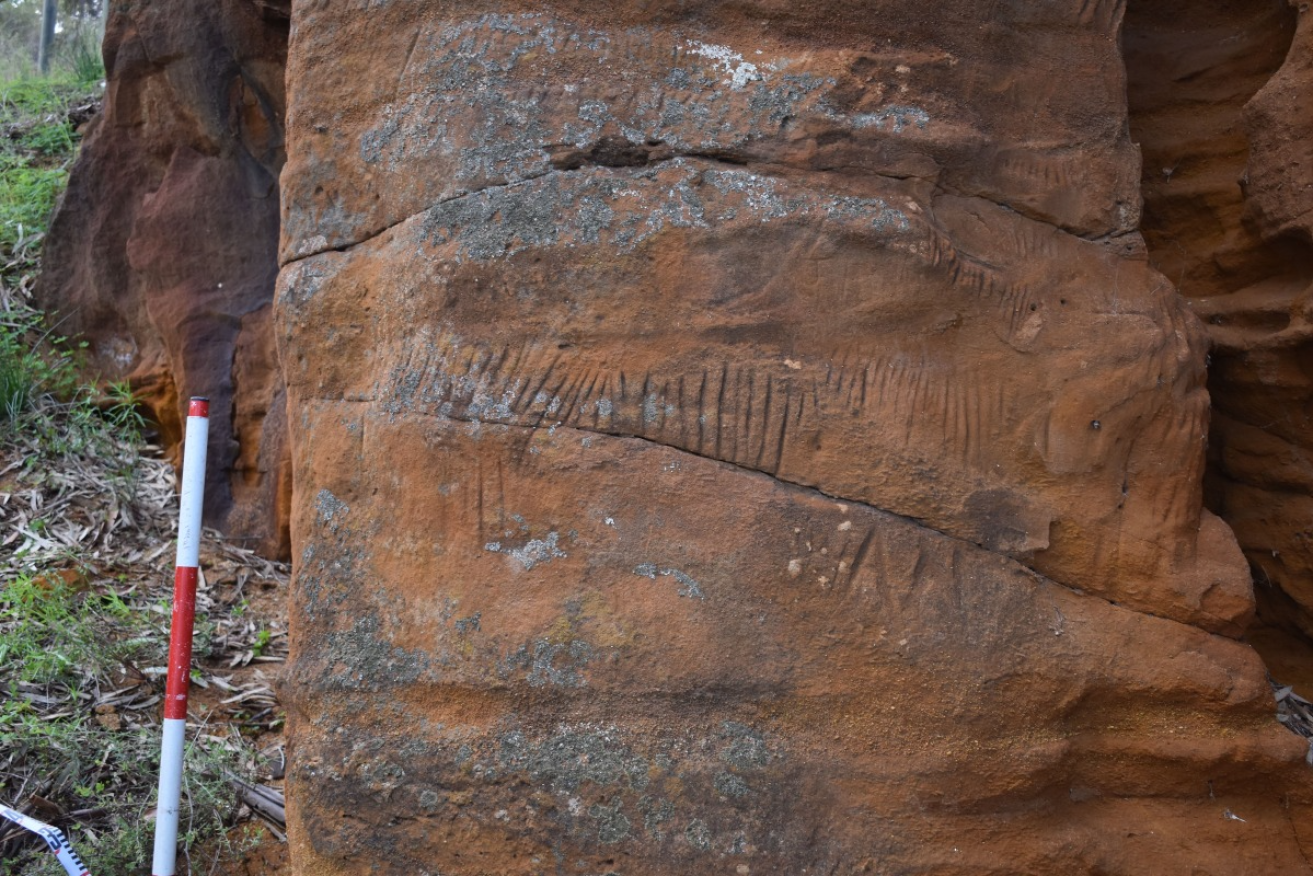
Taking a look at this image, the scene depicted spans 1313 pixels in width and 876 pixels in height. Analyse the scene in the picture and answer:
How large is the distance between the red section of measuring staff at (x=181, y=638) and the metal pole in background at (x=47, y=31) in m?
8.48

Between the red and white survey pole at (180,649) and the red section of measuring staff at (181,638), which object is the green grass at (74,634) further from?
the red section of measuring staff at (181,638)

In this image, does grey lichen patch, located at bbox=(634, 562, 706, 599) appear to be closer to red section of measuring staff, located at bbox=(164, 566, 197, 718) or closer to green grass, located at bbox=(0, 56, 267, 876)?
red section of measuring staff, located at bbox=(164, 566, 197, 718)

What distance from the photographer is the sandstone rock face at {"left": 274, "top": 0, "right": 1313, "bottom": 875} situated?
2334 mm

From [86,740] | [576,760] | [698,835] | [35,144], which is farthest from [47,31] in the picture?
[698,835]

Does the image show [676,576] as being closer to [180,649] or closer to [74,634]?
[180,649]

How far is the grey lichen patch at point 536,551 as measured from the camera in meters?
2.41

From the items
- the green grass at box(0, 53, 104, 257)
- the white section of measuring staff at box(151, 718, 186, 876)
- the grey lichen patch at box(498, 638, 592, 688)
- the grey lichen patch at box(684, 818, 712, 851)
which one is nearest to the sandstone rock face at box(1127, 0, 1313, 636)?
the grey lichen patch at box(684, 818, 712, 851)

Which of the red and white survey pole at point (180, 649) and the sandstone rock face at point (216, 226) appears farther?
the sandstone rock face at point (216, 226)

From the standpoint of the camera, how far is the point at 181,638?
8.57ft

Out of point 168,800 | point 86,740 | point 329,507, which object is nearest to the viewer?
point 168,800

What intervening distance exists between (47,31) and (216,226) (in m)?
6.88

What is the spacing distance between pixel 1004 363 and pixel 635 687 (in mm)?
1127

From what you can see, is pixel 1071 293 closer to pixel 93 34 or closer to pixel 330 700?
pixel 330 700

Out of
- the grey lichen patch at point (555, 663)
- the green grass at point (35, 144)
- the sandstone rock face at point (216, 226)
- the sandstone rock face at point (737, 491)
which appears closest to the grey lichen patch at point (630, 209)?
the sandstone rock face at point (737, 491)
